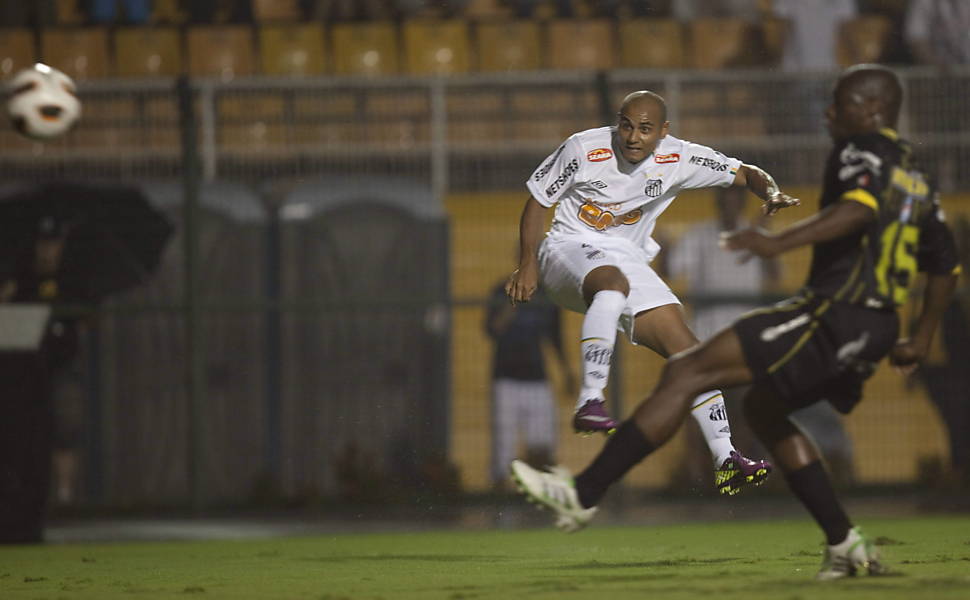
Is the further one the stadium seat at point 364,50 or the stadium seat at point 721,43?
the stadium seat at point 364,50

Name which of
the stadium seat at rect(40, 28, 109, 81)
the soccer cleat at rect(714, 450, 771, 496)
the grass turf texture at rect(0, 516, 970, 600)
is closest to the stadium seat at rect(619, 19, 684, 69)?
the stadium seat at rect(40, 28, 109, 81)

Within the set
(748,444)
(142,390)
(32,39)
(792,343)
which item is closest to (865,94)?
(792,343)

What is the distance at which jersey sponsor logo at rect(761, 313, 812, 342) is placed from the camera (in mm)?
5609

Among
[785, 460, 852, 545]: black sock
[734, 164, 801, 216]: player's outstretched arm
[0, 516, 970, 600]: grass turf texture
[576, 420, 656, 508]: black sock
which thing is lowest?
[0, 516, 970, 600]: grass turf texture

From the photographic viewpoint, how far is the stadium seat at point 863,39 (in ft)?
51.0

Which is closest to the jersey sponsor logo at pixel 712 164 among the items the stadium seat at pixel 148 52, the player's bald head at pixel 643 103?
the player's bald head at pixel 643 103

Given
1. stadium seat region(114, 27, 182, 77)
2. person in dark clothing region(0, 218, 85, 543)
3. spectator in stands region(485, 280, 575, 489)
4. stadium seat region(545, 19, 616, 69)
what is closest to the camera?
person in dark clothing region(0, 218, 85, 543)

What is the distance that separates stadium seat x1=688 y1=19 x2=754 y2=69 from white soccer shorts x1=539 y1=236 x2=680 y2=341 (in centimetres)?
823

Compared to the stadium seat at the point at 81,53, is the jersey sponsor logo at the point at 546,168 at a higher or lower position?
lower

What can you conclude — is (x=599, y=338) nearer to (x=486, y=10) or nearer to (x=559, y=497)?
(x=559, y=497)

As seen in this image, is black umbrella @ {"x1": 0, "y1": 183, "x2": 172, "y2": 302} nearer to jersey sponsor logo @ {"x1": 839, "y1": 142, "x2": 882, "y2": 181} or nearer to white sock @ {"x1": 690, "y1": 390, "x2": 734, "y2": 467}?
white sock @ {"x1": 690, "y1": 390, "x2": 734, "y2": 467}

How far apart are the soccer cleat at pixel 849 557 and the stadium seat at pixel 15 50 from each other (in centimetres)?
1091

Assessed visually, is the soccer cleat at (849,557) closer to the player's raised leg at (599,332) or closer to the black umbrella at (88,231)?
the player's raised leg at (599,332)

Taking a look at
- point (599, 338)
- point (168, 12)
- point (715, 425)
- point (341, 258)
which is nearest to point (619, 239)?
point (599, 338)
